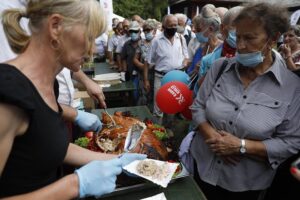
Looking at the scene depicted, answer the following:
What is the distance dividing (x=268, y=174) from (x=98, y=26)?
1508 mm

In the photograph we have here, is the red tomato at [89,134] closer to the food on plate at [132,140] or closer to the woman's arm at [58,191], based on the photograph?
the food on plate at [132,140]

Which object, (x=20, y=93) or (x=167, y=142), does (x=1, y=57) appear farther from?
(x=167, y=142)

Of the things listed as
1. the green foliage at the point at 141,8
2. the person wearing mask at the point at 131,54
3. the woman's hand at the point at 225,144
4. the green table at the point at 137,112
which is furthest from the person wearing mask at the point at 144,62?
the green foliage at the point at 141,8

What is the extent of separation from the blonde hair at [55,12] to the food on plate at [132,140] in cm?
105

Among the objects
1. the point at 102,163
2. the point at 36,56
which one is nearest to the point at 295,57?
the point at 102,163

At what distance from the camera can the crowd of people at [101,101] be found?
101 cm

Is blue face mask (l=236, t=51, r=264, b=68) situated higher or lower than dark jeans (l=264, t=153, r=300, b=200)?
higher

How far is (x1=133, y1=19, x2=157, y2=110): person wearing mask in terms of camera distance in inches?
224

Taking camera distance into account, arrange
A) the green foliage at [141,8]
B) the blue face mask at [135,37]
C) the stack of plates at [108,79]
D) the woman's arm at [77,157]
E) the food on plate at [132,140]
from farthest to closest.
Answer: the green foliage at [141,8]
the blue face mask at [135,37]
the stack of plates at [108,79]
the food on plate at [132,140]
the woman's arm at [77,157]

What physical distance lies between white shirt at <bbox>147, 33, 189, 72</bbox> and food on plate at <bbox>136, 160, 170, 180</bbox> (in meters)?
3.64

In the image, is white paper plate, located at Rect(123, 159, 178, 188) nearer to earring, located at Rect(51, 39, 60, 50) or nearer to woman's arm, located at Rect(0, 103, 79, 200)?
woman's arm, located at Rect(0, 103, 79, 200)

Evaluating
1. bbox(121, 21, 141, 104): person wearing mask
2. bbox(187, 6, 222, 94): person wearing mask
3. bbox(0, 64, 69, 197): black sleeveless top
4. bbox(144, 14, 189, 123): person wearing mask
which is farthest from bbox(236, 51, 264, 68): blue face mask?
bbox(121, 21, 141, 104): person wearing mask

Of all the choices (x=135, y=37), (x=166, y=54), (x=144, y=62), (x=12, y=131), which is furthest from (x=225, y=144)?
(x=135, y=37)

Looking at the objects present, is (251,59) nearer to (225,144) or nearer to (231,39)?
(225,144)
